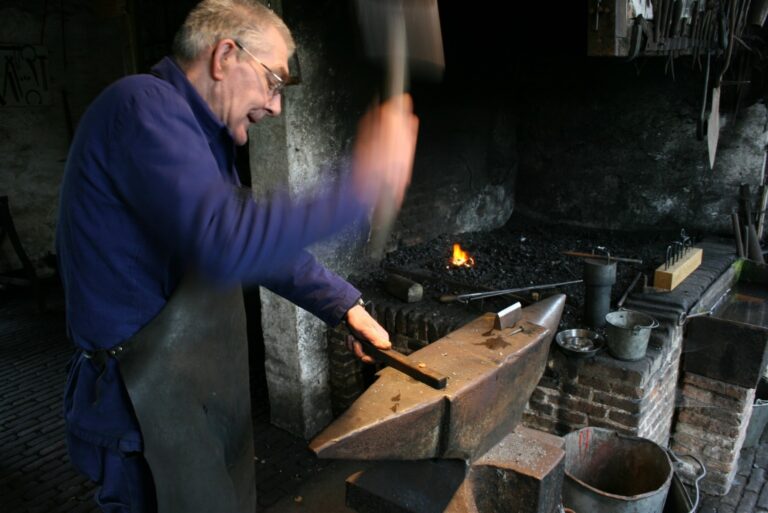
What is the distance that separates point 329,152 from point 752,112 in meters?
3.72

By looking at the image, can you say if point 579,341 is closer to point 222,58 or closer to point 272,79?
point 272,79

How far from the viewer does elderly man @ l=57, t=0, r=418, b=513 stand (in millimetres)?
1418

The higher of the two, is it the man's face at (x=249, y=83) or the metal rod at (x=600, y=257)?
the man's face at (x=249, y=83)

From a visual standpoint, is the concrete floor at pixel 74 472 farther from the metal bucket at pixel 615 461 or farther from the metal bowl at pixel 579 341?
the metal bowl at pixel 579 341

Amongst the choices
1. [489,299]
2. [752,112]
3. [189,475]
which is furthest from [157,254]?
[752,112]

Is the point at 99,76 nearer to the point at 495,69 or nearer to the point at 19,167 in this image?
the point at 19,167

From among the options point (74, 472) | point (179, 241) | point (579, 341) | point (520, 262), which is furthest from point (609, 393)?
point (74, 472)

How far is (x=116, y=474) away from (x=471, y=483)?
3.59 ft

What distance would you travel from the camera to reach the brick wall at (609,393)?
318 cm

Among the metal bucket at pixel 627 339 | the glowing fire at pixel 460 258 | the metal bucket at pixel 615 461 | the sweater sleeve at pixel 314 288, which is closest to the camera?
the sweater sleeve at pixel 314 288

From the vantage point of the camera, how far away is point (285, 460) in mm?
3984

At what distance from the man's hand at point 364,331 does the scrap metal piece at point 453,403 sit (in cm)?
13

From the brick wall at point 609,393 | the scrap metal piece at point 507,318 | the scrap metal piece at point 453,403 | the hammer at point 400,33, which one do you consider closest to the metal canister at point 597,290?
the brick wall at point 609,393

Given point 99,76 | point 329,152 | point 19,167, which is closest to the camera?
point 329,152
